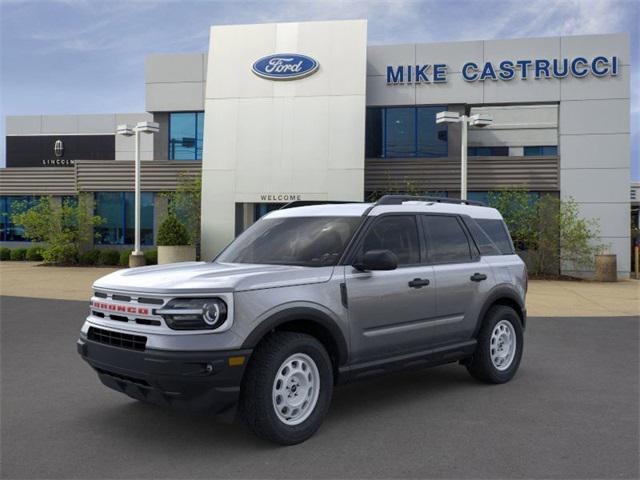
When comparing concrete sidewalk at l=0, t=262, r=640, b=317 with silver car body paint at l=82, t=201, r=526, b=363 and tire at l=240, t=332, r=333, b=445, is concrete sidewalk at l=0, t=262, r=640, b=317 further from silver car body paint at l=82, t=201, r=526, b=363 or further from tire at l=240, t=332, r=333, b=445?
tire at l=240, t=332, r=333, b=445

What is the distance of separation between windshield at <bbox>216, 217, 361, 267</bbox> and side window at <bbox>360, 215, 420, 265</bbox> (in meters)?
0.20

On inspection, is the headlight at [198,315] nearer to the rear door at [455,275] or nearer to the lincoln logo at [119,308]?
the lincoln logo at [119,308]

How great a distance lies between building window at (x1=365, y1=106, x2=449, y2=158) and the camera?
997 inches

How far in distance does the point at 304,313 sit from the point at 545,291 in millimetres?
14386

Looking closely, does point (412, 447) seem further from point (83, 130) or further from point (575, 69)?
point (83, 130)

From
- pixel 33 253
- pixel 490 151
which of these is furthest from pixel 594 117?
pixel 33 253

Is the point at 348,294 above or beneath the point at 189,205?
beneath

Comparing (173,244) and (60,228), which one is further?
(60,228)

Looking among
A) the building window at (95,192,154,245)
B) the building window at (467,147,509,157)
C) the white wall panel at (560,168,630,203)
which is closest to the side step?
the white wall panel at (560,168,630,203)

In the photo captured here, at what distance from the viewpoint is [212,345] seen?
4.27 metres

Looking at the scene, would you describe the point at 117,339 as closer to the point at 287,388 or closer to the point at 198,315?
the point at 198,315

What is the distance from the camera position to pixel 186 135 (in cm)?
2780

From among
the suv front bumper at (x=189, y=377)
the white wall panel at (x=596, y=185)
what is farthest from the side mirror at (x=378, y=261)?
the white wall panel at (x=596, y=185)

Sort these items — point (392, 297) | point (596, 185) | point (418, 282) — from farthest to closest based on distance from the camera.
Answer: point (596, 185) < point (418, 282) < point (392, 297)
